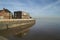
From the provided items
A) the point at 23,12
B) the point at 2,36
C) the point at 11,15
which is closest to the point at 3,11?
the point at 11,15

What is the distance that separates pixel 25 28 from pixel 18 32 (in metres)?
0.81

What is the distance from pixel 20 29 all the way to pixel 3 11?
1537 mm

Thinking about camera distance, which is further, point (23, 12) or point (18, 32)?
point (23, 12)

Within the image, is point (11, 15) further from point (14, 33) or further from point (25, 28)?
point (14, 33)

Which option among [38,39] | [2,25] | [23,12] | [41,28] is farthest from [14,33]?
[41,28]

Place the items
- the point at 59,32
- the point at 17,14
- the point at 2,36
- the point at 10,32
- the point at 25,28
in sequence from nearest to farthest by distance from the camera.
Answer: the point at 2,36 → the point at 10,32 → the point at 25,28 → the point at 17,14 → the point at 59,32

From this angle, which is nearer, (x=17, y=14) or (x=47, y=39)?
(x=17, y=14)

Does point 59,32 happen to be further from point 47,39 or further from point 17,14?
point 17,14

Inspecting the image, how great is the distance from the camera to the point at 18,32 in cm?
554

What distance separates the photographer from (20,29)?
5754 millimetres

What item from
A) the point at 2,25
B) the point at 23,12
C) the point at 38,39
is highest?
the point at 23,12

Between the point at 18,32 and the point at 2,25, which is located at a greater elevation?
the point at 2,25

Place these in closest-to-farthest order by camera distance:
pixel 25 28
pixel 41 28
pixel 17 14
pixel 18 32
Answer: pixel 18 32 < pixel 25 28 < pixel 17 14 < pixel 41 28

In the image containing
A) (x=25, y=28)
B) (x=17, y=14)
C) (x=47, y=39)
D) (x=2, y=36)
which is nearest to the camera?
(x=2, y=36)
